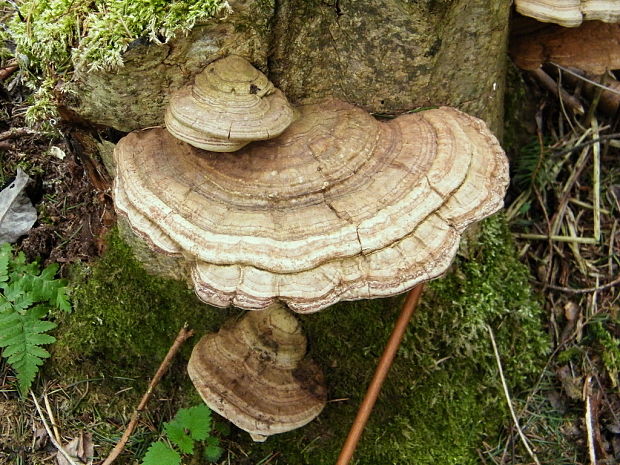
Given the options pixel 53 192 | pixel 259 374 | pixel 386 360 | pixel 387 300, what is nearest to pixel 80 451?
pixel 259 374

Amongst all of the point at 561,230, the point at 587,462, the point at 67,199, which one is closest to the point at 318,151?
the point at 67,199

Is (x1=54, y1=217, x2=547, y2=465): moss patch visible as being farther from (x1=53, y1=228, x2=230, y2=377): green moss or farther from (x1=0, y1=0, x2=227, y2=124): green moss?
(x1=0, y1=0, x2=227, y2=124): green moss

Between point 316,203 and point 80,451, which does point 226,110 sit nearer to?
point 316,203

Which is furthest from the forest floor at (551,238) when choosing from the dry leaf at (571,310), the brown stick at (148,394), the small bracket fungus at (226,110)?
the small bracket fungus at (226,110)

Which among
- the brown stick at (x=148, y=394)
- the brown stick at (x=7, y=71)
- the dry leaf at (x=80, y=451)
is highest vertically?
the brown stick at (x=7, y=71)

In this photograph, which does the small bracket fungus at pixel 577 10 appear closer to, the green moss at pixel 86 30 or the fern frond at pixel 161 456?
the green moss at pixel 86 30

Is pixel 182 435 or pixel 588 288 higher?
pixel 588 288
